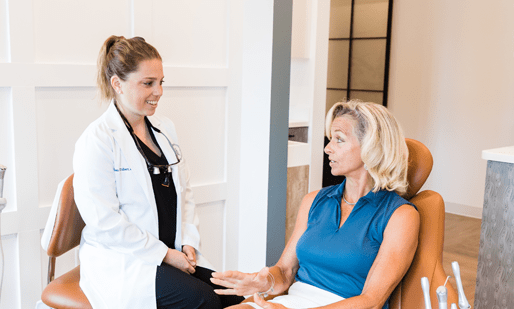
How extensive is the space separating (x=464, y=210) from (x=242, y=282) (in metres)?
3.81

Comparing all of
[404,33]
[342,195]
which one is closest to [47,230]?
[342,195]

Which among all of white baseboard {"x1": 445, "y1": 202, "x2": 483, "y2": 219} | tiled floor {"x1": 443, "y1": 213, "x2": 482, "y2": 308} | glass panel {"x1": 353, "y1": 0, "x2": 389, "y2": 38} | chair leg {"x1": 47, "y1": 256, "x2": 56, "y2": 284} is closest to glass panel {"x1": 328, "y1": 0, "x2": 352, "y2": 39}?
glass panel {"x1": 353, "y1": 0, "x2": 389, "y2": 38}

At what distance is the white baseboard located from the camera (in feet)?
15.2

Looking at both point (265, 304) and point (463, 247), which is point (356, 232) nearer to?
point (265, 304)

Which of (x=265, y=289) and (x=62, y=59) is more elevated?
Result: (x=62, y=59)

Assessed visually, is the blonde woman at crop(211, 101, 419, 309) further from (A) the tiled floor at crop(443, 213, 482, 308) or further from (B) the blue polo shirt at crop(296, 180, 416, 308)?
(A) the tiled floor at crop(443, 213, 482, 308)

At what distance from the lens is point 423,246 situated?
58.7 inches

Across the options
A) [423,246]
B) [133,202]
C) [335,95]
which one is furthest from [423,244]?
[335,95]

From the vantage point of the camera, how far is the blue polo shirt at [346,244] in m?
1.44

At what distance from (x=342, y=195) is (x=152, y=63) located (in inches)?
31.3

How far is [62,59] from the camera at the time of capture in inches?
79.9

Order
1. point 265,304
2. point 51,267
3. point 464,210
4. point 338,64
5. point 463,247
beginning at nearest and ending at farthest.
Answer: point 265,304, point 51,267, point 463,247, point 464,210, point 338,64

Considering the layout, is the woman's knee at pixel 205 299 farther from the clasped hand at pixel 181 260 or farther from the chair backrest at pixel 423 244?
the chair backrest at pixel 423 244

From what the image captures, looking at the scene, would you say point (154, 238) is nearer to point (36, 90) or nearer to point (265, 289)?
point (265, 289)
